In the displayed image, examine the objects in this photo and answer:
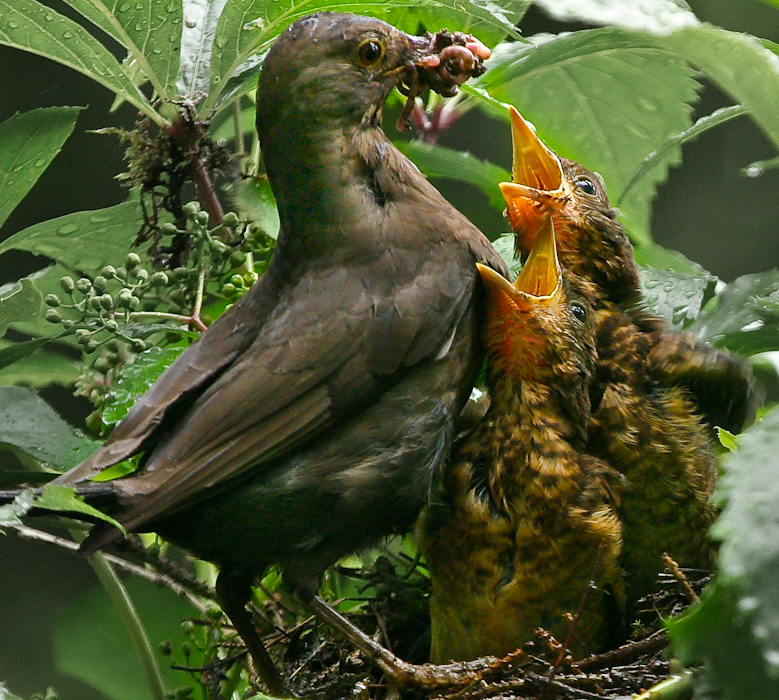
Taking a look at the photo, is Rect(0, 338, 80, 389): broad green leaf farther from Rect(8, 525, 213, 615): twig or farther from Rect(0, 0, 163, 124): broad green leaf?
Rect(0, 0, 163, 124): broad green leaf

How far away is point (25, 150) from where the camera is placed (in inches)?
62.0

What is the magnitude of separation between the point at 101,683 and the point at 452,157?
1.24 metres

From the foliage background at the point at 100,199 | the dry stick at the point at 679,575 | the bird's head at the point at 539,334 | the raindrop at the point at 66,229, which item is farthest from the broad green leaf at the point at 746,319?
the foliage background at the point at 100,199

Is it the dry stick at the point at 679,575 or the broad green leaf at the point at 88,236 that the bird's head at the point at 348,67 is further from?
the dry stick at the point at 679,575

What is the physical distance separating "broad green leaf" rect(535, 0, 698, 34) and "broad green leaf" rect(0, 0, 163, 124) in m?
0.84

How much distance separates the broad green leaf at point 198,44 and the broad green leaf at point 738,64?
0.84 meters

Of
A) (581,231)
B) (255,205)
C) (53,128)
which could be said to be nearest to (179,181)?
(255,205)

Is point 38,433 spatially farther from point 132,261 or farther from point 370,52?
point 370,52

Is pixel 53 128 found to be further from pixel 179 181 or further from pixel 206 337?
pixel 206 337

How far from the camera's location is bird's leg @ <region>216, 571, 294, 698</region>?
1.36 meters

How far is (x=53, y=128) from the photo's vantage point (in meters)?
1.58

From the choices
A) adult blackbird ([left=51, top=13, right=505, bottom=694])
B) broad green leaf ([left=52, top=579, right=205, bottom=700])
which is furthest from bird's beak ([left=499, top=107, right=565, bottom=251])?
broad green leaf ([left=52, top=579, right=205, bottom=700])

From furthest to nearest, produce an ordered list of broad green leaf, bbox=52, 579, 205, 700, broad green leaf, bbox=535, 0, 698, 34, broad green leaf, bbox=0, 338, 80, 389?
broad green leaf, bbox=52, 579, 205, 700 → broad green leaf, bbox=0, 338, 80, 389 → broad green leaf, bbox=535, 0, 698, 34

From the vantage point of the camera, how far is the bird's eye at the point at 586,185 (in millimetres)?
1578
